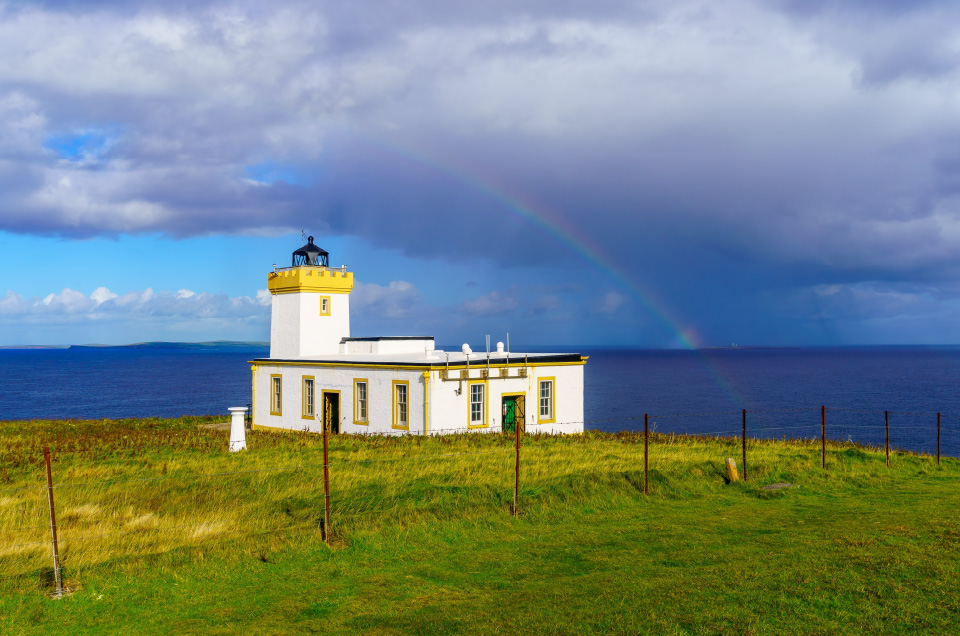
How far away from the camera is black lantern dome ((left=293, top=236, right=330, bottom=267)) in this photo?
118ft

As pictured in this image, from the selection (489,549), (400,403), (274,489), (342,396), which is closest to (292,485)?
(274,489)

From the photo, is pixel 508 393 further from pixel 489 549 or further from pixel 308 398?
pixel 489 549

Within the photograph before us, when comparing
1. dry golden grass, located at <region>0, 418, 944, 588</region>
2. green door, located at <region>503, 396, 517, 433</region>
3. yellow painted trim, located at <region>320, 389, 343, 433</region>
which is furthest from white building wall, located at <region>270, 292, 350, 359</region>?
dry golden grass, located at <region>0, 418, 944, 588</region>

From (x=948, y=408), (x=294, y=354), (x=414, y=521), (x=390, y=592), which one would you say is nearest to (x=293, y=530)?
(x=414, y=521)

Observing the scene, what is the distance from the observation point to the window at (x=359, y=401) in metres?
29.1

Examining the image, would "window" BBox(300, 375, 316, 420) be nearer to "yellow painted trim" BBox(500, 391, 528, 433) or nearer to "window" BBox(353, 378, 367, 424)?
"window" BBox(353, 378, 367, 424)

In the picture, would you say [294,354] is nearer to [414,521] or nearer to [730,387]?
[414,521]

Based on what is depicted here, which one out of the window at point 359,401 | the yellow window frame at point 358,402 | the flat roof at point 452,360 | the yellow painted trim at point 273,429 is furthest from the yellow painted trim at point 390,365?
the yellow painted trim at point 273,429

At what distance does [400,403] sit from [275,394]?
8.35 metres

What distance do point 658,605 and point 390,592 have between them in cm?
331

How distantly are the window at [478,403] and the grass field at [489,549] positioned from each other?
8.79m

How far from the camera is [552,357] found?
30094 millimetres

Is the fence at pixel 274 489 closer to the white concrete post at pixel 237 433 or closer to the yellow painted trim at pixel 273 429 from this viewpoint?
the white concrete post at pixel 237 433

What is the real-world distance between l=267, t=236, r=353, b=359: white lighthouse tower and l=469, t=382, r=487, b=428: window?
410 inches
